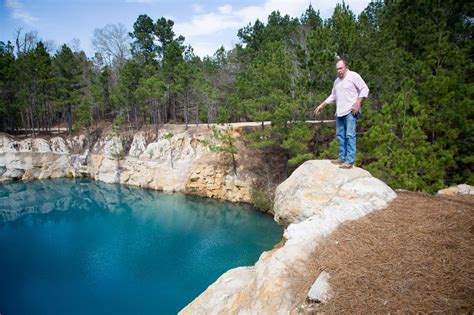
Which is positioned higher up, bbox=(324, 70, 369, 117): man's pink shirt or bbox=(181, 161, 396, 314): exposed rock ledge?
bbox=(324, 70, 369, 117): man's pink shirt

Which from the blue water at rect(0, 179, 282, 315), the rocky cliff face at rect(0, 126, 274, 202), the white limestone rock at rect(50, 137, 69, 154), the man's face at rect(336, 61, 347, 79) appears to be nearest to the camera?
the man's face at rect(336, 61, 347, 79)

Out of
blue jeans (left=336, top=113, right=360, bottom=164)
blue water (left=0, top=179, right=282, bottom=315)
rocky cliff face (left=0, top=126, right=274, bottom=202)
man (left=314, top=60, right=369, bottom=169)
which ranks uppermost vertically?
man (left=314, top=60, right=369, bottom=169)

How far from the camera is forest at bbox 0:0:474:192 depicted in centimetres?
977

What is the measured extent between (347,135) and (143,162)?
25405mm

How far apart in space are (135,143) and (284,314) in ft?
97.4

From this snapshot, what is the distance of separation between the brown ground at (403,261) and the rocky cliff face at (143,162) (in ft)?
59.0

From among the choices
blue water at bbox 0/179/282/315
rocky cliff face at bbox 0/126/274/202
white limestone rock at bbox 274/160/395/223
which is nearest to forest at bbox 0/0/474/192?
rocky cliff face at bbox 0/126/274/202

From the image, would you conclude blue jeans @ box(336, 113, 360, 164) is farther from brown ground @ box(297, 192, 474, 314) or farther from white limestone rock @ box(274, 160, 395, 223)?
brown ground @ box(297, 192, 474, 314)

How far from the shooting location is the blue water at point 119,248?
12031mm

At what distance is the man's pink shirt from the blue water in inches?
400

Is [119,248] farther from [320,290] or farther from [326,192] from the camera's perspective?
[320,290]

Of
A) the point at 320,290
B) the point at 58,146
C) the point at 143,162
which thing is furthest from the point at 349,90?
the point at 58,146

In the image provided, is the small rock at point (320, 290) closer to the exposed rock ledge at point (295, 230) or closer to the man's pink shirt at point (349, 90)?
the exposed rock ledge at point (295, 230)

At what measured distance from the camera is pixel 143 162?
91.9 ft
